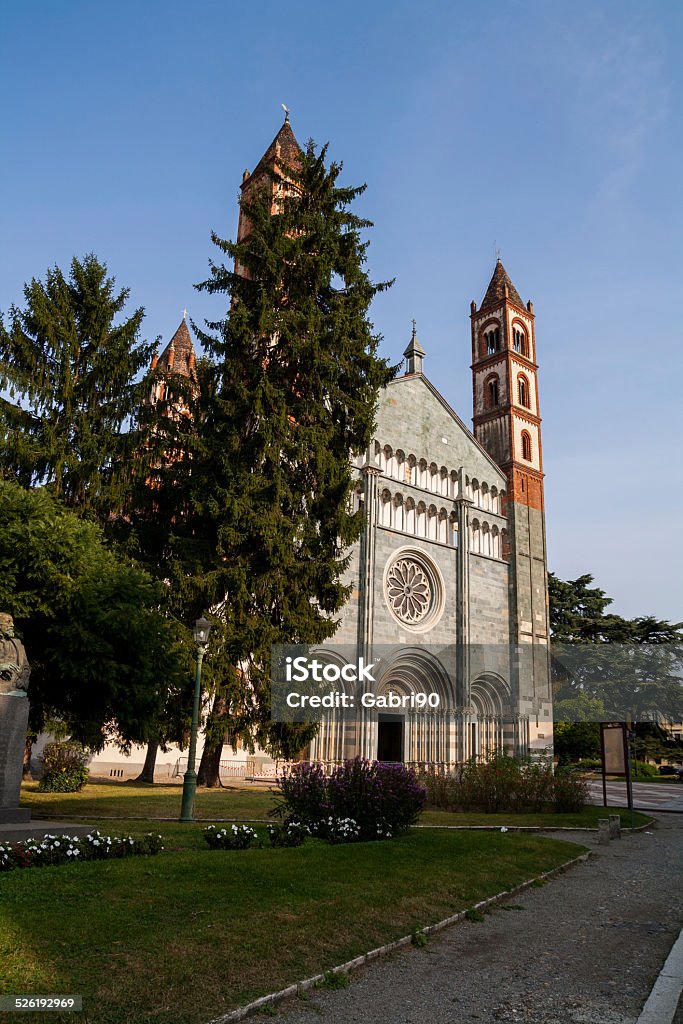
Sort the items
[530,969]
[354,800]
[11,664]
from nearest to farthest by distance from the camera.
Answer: [530,969], [11,664], [354,800]

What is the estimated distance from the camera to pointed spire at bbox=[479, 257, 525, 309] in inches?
1699

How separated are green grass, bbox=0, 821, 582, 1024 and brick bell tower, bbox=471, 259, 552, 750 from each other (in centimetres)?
2645

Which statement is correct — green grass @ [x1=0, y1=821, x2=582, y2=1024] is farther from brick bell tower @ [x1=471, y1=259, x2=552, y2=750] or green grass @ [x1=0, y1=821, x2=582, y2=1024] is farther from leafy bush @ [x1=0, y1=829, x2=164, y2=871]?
brick bell tower @ [x1=471, y1=259, x2=552, y2=750]

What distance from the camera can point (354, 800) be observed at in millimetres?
12125

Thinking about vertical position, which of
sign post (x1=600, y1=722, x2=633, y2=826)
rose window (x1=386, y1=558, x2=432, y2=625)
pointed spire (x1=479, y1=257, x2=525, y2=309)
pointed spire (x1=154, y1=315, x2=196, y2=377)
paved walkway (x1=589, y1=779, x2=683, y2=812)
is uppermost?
pointed spire (x1=479, y1=257, x2=525, y2=309)

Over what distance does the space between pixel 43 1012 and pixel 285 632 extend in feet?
51.4

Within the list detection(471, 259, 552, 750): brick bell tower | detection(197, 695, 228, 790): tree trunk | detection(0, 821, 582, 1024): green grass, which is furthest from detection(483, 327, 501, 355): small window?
detection(0, 821, 582, 1024): green grass

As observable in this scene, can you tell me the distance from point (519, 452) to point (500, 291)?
11.0 meters

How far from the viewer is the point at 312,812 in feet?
39.2

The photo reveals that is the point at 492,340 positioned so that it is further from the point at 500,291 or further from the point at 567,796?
the point at 567,796

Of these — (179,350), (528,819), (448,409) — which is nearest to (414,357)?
(448,409)

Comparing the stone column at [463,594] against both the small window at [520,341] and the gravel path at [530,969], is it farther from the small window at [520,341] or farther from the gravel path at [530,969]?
the gravel path at [530,969]

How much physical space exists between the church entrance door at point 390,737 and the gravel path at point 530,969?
2200 cm

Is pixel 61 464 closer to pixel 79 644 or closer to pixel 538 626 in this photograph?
pixel 79 644
